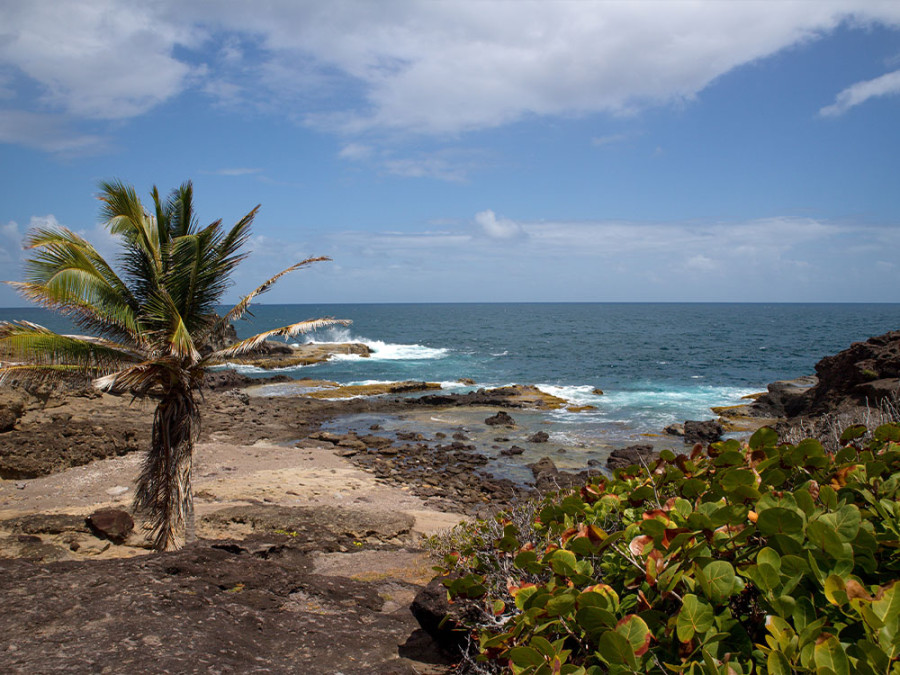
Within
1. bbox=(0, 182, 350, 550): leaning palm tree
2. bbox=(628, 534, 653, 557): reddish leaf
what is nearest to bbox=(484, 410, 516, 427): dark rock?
bbox=(0, 182, 350, 550): leaning palm tree

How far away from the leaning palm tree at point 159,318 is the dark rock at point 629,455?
1287cm

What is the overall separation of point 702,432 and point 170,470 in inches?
789

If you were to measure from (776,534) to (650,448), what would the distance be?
64.7ft

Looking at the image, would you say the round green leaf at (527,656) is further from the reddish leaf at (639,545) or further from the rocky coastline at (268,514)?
the rocky coastline at (268,514)

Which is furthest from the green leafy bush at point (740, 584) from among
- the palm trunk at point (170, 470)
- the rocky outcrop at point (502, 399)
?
the rocky outcrop at point (502, 399)

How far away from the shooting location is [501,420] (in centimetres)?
2619

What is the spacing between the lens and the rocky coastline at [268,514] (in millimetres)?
4039

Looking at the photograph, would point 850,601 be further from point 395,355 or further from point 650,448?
point 395,355

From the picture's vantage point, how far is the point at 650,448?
66.4 feet

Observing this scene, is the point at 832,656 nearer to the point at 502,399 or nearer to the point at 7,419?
the point at 7,419

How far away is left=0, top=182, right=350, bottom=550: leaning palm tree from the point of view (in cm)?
828

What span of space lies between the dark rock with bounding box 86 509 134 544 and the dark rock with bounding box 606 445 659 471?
1418cm

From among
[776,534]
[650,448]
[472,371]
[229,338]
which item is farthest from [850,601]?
[472,371]

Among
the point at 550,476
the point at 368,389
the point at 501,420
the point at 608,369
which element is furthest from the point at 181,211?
the point at 608,369
